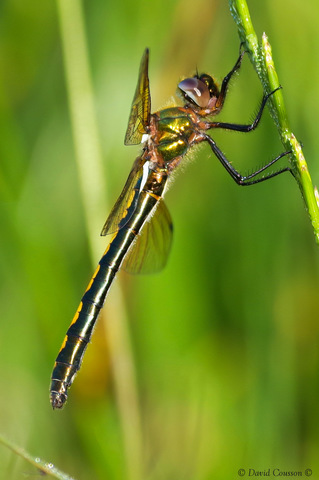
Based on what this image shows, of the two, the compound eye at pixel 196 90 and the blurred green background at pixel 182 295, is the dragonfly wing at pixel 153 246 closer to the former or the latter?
the blurred green background at pixel 182 295

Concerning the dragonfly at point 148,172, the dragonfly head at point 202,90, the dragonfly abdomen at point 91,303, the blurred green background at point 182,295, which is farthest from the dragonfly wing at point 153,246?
the dragonfly head at point 202,90

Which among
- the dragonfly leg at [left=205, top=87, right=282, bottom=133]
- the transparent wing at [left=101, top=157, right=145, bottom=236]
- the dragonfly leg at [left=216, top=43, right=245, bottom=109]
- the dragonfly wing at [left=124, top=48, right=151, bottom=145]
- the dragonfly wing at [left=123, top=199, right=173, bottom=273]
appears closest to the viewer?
the dragonfly leg at [left=205, top=87, right=282, bottom=133]

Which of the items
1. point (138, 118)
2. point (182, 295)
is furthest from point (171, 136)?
point (182, 295)

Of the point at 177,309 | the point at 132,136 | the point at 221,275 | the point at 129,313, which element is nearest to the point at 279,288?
the point at 221,275

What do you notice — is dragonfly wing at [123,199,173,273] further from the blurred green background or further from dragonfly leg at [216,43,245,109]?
dragonfly leg at [216,43,245,109]

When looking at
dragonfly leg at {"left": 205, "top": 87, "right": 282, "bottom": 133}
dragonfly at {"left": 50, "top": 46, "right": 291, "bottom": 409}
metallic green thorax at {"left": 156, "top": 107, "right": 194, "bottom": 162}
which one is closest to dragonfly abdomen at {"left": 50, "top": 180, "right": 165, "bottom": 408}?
dragonfly at {"left": 50, "top": 46, "right": 291, "bottom": 409}

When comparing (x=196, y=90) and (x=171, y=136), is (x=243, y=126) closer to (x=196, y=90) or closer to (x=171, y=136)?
(x=196, y=90)
